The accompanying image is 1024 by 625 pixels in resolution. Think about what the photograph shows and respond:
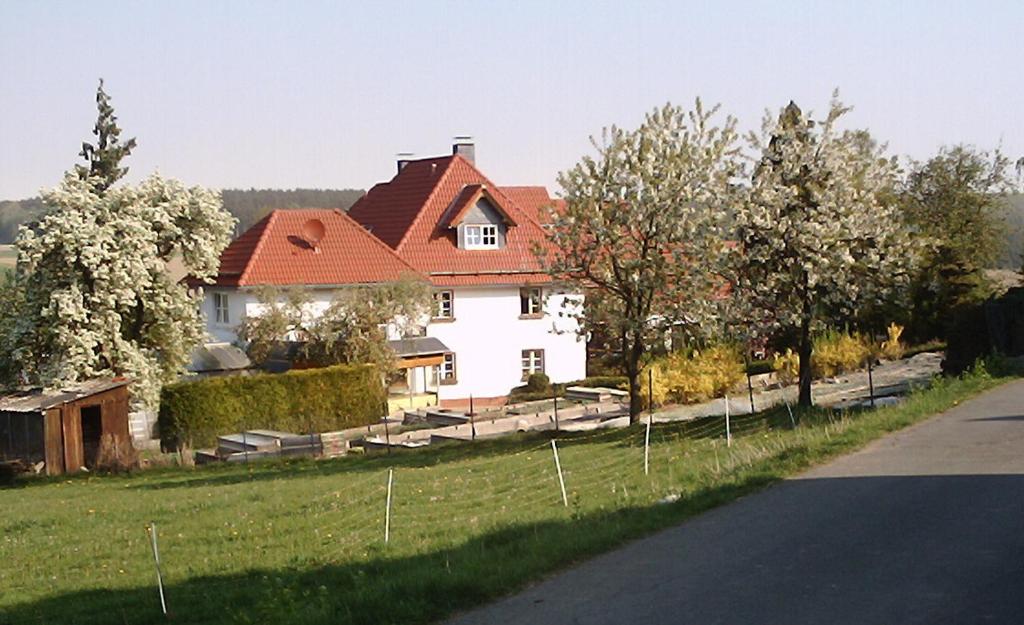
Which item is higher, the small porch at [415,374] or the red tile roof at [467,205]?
the red tile roof at [467,205]

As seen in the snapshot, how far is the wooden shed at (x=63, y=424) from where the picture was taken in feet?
110

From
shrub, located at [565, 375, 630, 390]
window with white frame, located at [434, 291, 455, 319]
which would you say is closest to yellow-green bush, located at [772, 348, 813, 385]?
shrub, located at [565, 375, 630, 390]

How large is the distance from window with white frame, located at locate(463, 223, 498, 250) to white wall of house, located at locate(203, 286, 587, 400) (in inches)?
83.7

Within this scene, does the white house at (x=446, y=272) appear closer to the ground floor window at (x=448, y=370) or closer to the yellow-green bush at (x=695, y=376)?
the ground floor window at (x=448, y=370)

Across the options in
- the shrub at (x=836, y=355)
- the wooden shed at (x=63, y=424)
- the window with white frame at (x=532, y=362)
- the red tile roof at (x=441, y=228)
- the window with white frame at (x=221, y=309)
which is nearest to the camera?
the wooden shed at (x=63, y=424)

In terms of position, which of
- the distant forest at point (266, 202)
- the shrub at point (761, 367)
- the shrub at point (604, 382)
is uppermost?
the distant forest at point (266, 202)

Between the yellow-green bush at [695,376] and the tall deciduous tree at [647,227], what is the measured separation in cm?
603

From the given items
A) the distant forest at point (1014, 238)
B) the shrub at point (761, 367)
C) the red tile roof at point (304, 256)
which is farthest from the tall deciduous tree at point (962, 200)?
the red tile roof at point (304, 256)

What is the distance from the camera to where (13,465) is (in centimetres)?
3303

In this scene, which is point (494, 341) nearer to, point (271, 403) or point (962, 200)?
point (271, 403)

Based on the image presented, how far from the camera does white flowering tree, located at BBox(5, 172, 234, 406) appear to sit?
121ft

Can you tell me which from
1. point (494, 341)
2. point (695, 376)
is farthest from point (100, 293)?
point (494, 341)

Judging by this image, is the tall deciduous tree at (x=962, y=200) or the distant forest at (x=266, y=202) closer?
the tall deciduous tree at (x=962, y=200)

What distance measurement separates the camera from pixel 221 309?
48344 millimetres
